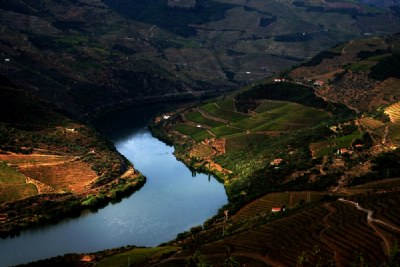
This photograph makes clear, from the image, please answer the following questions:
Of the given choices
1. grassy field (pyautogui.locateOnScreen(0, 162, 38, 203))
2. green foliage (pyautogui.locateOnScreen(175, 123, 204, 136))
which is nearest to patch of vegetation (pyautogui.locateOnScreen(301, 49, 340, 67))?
green foliage (pyautogui.locateOnScreen(175, 123, 204, 136))

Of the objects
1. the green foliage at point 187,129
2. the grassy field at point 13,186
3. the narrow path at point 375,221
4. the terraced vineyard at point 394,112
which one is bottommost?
the narrow path at point 375,221

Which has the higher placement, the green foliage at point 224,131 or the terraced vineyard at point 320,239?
the green foliage at point 224,131

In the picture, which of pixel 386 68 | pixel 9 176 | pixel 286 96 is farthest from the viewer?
pixel 286 96

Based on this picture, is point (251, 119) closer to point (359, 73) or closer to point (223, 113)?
point (223, 113)

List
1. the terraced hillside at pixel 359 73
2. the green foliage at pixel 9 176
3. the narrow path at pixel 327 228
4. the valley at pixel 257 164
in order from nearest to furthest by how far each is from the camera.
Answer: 1. the narrow path at pixel 327 228
2. the valley at pixel 257 164
3. the green foliage at pixel 9 176
4. the terraced hillside at pixel 359 73

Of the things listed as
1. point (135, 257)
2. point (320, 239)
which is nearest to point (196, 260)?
point (320, 239)

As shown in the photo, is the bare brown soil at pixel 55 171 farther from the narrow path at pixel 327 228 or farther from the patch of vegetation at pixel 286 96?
the patch of vegetation at pixel 286 96

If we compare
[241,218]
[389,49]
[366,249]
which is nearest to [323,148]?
[241,218]

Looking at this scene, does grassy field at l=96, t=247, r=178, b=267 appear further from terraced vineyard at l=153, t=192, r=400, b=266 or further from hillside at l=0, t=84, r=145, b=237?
hillside at l=0, t=84, r=145, b=237

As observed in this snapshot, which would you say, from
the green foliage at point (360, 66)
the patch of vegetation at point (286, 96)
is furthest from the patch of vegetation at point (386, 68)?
the patch of vegetation at point (286, 96)
